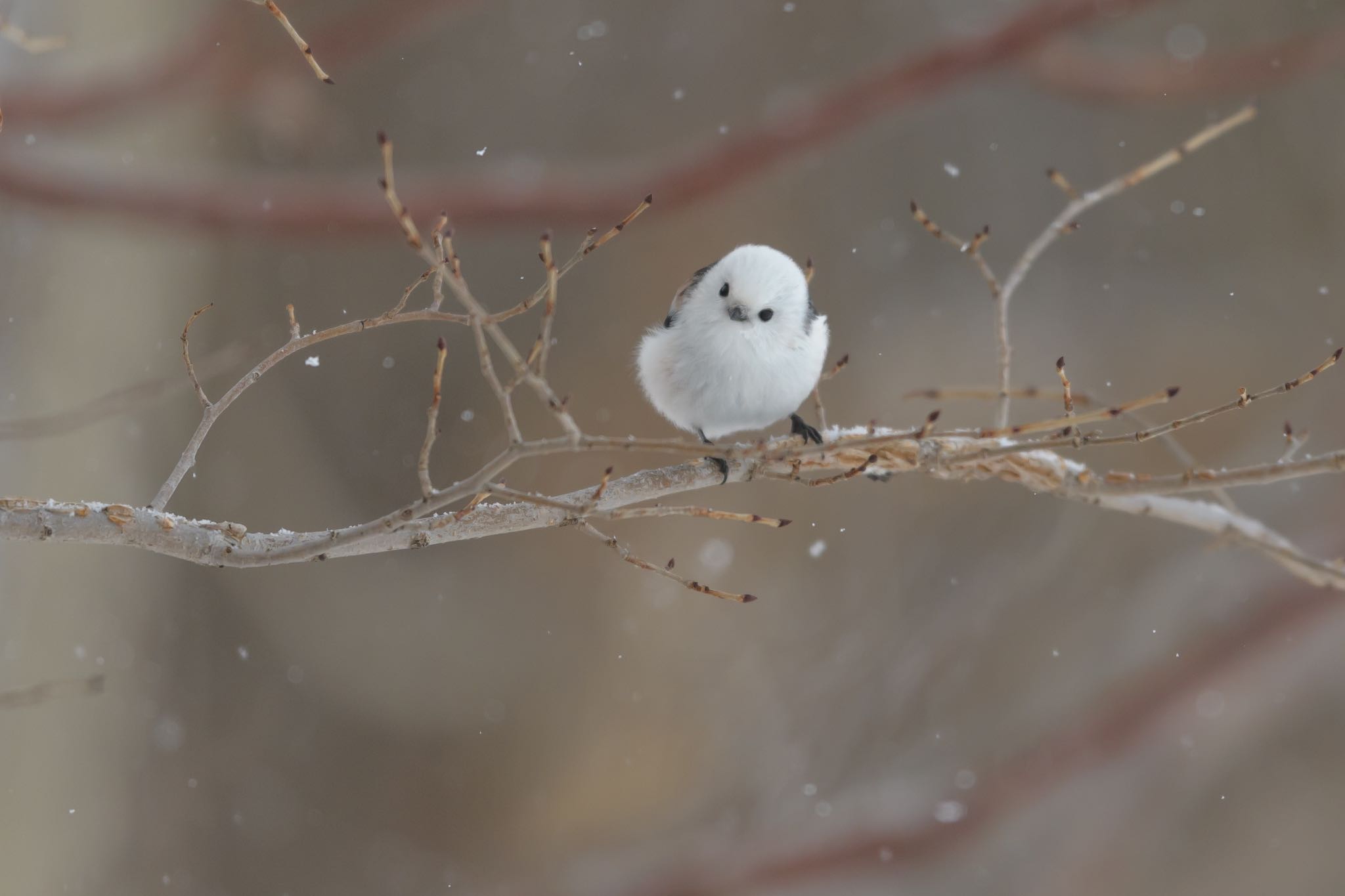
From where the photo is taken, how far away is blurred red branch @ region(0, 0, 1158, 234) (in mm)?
2225

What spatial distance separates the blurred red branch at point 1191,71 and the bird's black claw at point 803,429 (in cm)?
151

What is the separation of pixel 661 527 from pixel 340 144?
5.06 feet

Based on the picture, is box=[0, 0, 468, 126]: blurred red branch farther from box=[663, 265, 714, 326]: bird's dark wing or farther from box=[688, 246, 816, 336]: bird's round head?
box=[688, 246, 816, 336]: bird's round head

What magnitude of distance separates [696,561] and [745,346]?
206 cm

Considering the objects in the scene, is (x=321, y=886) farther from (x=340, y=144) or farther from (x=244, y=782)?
(x=340, y=144)

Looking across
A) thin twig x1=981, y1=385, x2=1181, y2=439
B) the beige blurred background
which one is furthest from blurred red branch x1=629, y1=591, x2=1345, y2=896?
thin twig x1=981, y1=385, x2=1181, y2=439

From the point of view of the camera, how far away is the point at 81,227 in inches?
121

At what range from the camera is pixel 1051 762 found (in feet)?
9.40

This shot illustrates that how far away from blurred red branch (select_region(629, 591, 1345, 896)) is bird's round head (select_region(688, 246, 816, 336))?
221 centimetres

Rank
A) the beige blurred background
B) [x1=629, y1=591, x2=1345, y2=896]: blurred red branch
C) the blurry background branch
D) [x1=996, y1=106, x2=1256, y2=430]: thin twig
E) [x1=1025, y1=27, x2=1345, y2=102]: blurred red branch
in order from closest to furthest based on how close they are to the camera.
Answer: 1. [x1=996, y1=106, x2=1256, y2=430]: thin twig
2. the blurry background branch
3. [x1=1025, y1=27, x2=1345, y2=102]: blurred red branch
4. [x1=629, y1=591, x2=1345, y2=896]: blurred red branch
5. the beige blurred background

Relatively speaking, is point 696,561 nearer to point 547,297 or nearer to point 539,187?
point 539,187

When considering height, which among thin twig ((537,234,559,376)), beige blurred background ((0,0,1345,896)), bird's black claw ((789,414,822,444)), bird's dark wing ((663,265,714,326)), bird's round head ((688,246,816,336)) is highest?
beige blurred background ((0,0,1345,896))

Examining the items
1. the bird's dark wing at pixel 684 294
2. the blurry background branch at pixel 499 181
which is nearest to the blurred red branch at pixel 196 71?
the blurry background branch at pixel 499 181

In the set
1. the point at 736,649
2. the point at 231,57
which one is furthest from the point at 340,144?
the point at 736,649
